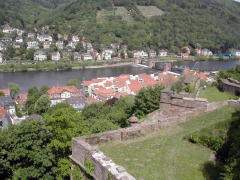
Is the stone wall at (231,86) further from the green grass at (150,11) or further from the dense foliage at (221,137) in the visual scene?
the green grass at (150,11)

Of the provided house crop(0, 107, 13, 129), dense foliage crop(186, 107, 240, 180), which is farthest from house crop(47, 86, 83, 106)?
dense foliage crop(186, 107, 240, 180)

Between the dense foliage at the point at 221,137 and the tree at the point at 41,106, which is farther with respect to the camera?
the tree at the point at 41,106

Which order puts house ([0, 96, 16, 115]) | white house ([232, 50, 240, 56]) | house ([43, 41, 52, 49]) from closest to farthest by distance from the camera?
house ([0, 96, 16, 115]) < house ([43, 41, 52, 49]) < white house ([232, 50, 240, 56])

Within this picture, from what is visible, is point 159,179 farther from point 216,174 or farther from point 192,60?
point 192,60

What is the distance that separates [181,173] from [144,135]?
77.6 inches

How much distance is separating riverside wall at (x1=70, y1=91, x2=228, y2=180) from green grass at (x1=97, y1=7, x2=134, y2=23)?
11132cm

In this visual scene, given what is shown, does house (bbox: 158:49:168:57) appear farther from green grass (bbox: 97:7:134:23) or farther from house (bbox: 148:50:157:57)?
green grass (bbox: 97:7:134:23)

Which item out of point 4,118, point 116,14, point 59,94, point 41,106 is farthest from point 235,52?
point 4,118

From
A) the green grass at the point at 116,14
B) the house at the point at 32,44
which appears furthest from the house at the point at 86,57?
the green grass at the point at 116,14

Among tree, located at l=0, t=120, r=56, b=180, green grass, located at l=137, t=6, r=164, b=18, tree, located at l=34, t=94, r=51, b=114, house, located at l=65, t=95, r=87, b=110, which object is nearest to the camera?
tree, located at l=0, t=120, r=56, b=180

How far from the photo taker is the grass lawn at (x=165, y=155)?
5.58 metres

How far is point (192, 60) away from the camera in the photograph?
3836 inches

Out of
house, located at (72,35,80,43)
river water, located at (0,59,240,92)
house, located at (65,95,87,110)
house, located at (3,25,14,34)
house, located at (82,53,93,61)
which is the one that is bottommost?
house, located at (65,95,87,110)

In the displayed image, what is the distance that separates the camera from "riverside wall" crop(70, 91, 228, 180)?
5.18 m
